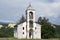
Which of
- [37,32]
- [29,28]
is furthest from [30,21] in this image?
[37,32]

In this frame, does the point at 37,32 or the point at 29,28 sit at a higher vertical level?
the point at 29,28

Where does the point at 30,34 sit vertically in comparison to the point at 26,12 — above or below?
below

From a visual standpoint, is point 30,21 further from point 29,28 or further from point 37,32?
point 37,32

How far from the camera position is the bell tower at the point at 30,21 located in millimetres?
74438

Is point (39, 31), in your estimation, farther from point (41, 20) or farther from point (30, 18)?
point (41, 20)

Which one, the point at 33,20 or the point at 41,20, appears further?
the point at 41,20

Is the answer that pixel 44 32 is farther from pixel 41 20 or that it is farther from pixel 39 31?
pixel 41 20

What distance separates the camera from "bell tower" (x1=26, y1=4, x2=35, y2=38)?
7444cm

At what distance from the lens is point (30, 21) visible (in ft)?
248

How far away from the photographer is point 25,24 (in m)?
75.9

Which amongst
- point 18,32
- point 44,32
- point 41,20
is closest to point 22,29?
point 18,32

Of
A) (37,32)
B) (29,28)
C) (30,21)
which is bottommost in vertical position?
(37,32)

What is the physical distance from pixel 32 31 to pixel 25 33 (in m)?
2.11

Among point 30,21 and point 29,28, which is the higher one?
point 30,21
